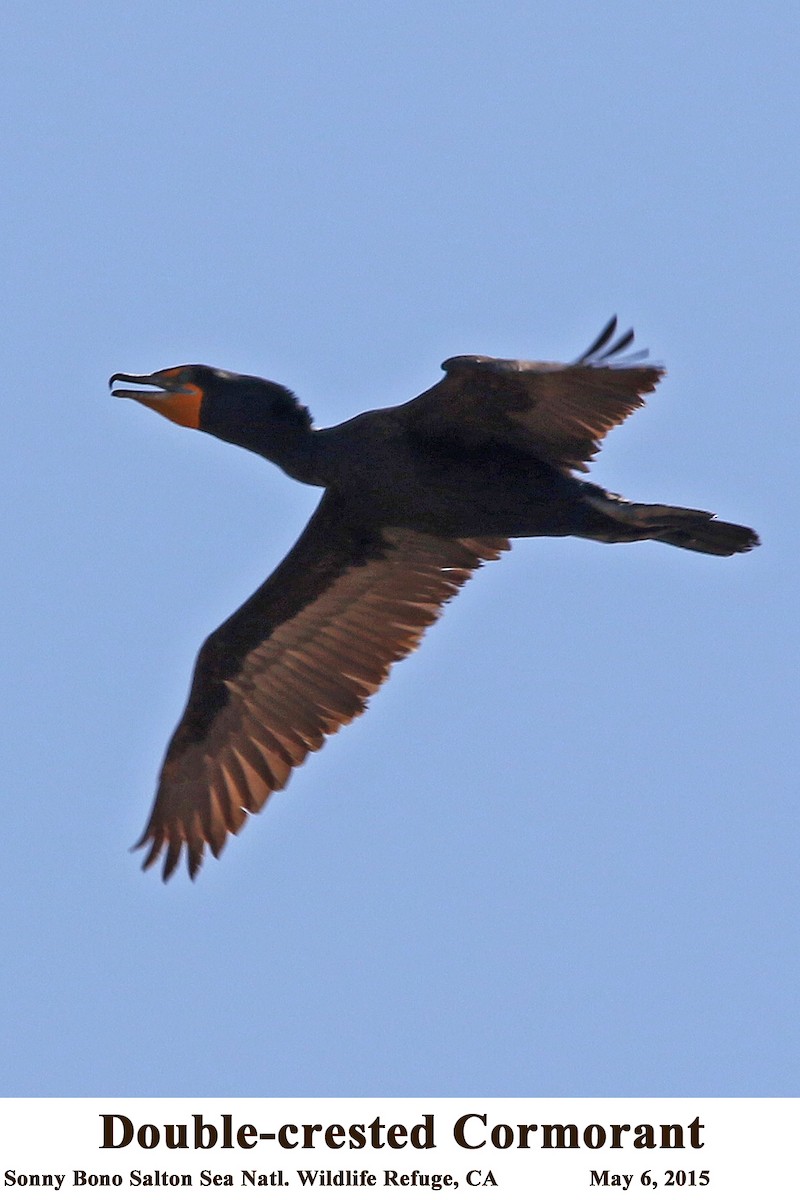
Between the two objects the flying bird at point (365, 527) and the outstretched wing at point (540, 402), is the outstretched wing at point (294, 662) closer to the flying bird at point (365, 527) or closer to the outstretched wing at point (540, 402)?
the flying bird at point (365, 527)

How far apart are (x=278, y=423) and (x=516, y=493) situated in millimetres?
1200

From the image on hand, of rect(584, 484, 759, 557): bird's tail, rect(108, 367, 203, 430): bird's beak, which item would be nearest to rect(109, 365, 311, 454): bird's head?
rect(108, 367, 203, 430): bird's beak

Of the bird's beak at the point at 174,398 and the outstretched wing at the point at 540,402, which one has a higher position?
the bird's beak at the point at 174,398

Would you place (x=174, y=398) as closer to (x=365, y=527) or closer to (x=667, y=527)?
(x=365, y=527)

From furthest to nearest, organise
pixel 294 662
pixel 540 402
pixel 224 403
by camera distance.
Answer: pixel 294 662
pixel 224 403
pixel 540 402

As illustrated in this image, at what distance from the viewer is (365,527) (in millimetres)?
12039

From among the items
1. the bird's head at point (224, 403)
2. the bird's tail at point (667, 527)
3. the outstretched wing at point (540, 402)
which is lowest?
the bird's tail at point (667, 527)

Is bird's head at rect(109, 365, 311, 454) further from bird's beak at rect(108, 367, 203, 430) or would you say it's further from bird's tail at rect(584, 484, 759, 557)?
bird's tail at rect(584, 484, 759, 557)

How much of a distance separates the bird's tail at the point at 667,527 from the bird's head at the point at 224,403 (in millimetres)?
1519

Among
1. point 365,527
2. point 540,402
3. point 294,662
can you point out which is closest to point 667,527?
point 540,402

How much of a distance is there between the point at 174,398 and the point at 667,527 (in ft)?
8.21

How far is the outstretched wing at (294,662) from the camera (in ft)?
40.0

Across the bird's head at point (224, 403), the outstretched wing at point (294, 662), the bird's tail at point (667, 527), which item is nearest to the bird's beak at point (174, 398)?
the bird's head at point (224, 403)

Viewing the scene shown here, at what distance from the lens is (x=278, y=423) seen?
38.0 feet
